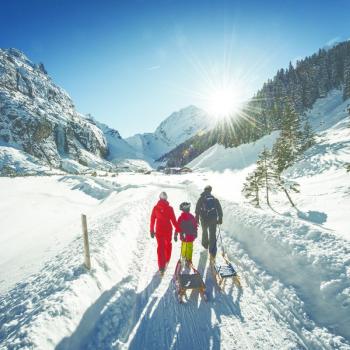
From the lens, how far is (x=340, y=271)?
19.1 feet

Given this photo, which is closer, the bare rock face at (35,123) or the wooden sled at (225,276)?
the wooden sled at (225,276)

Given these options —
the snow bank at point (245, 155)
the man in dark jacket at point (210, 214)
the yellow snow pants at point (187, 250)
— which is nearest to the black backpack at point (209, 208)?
the man in dark jacket at point (210, 214)

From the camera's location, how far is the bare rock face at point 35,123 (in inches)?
5561

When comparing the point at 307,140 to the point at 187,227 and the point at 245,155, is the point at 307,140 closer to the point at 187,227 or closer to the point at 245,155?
the point at 245,155

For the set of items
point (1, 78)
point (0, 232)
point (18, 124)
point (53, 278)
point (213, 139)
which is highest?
point (1, 78)

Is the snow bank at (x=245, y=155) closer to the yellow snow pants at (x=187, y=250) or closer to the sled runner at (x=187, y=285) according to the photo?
the yellow snow pants at (x=187, y=250)

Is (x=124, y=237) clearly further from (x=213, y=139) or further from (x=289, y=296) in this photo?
(x=213, y=139)

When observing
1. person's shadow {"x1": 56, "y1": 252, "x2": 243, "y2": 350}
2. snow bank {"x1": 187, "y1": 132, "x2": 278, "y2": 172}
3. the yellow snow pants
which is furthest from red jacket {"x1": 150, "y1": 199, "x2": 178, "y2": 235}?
snow bank {"x1": 187, "y1": 132, "x2": 278, "y2": 172}

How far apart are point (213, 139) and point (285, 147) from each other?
370ft

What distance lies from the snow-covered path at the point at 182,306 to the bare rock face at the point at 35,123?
5466 inches

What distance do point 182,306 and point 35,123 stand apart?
17216 centimetres

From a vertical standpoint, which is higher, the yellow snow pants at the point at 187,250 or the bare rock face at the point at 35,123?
the bare rock face at the point at 35,123

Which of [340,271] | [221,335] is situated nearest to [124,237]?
[221,335]

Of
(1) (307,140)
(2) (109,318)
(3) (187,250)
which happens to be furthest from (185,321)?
(1) (307,140)
